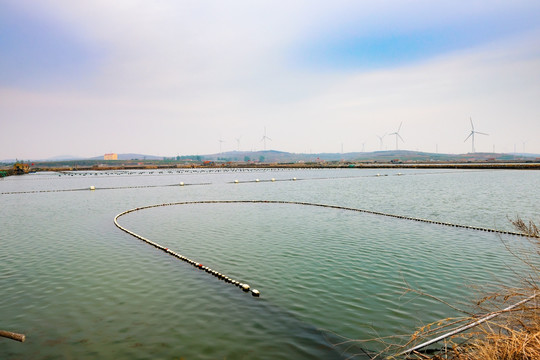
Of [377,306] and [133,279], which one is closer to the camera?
[377,306]

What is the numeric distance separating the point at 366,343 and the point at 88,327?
856cm

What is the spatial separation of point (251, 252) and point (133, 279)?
651 cm

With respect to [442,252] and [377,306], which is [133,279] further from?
[442,252]

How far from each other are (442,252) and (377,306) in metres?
8.89

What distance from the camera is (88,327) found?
1009cm

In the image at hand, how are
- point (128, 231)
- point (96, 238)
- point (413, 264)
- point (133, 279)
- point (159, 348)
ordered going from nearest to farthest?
point (159, 348), point (133, 279), point (413, 264), point (96, 238), point (128, 231)

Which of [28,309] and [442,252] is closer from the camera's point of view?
[28,309]

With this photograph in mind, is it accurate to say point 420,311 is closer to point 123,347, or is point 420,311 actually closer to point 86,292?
point 123,347

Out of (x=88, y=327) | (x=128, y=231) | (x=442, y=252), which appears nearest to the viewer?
(x=88, y=327)

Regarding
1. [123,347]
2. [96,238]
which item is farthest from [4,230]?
[123,347]

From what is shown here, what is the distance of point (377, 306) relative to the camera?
11156mm

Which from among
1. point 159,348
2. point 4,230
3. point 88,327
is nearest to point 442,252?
point 159,348

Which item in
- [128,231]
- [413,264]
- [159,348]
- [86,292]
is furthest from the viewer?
[128,231]

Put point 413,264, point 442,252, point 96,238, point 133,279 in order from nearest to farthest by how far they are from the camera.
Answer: point 133,279 < point 413,264 < point 442,252 < point 96,238
